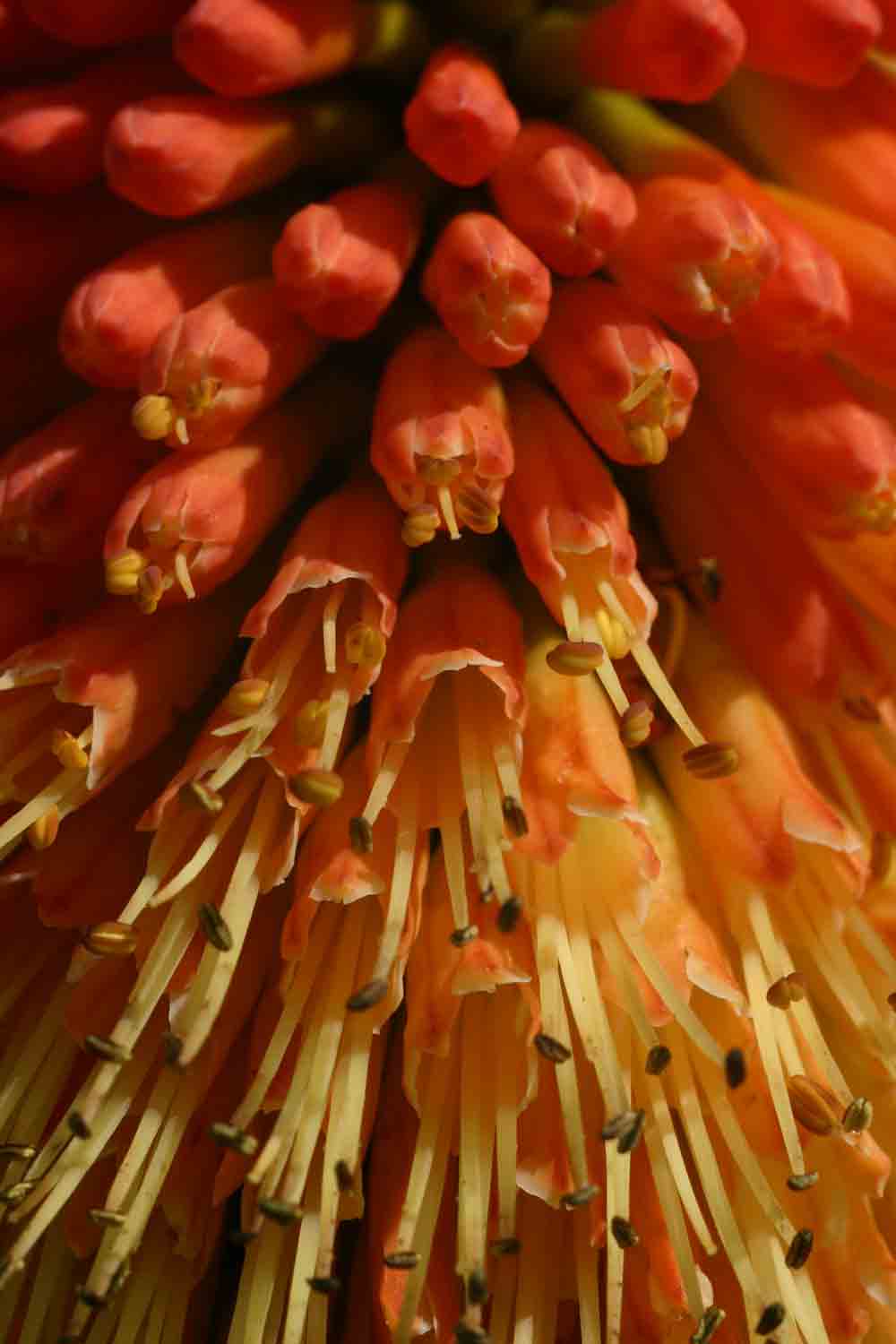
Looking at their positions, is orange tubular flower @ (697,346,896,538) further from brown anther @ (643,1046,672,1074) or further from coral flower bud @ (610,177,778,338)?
brown anther @ (643,1046,672,1074)

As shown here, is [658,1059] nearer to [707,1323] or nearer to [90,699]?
[707,1323]

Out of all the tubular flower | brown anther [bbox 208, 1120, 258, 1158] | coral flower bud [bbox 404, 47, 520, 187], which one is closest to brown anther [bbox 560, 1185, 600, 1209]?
the tubular flower

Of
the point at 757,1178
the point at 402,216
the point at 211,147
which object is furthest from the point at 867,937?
the point at 211,147

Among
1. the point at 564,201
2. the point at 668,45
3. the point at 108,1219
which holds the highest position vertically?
the point at 668,45

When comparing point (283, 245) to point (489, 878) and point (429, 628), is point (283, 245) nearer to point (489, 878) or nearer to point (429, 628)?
point (429, 628)

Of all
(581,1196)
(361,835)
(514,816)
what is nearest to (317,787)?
(361,835)

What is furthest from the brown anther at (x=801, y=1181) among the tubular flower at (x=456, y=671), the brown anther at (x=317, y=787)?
the brown anther at (x=317, y=787)
